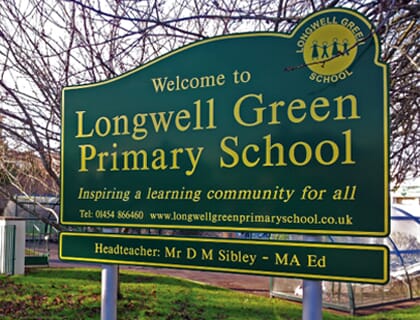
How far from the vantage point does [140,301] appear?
434 inches

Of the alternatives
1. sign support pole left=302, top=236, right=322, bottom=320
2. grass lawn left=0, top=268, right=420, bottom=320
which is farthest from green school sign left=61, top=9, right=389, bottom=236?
grass lawn left=0, top=268, right=420, bottom=320

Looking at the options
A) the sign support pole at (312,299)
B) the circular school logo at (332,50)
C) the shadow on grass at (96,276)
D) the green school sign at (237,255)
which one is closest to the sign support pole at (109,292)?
the green school sign at (237,255)

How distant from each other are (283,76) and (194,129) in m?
0.79

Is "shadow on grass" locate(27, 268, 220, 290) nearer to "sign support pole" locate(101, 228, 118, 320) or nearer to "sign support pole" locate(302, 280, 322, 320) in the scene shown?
"sign support pole" locate(101, 228, 118, 320)

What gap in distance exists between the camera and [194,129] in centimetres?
393

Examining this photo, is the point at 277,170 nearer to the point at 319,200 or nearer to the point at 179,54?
the point at 319,200

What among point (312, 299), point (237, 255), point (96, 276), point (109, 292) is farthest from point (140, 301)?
point (312, 299)

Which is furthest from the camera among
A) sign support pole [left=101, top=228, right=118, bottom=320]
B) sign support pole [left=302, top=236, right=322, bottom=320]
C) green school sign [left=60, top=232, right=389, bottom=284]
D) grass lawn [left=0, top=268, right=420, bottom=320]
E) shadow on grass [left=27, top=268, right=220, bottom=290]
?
shadow on grass [left=27, top=268, right=220, bottom=290]

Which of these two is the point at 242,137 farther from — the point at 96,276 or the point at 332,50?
the point at 96,276

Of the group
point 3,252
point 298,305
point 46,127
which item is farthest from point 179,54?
point 3,252

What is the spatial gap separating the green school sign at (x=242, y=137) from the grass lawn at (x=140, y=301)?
6.01 meters

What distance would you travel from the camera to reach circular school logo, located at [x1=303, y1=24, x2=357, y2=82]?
3410mm

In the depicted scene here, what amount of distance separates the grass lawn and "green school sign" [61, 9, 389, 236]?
6007 mm

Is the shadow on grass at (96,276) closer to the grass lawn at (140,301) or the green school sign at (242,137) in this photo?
the grass lawn at (140,301)
